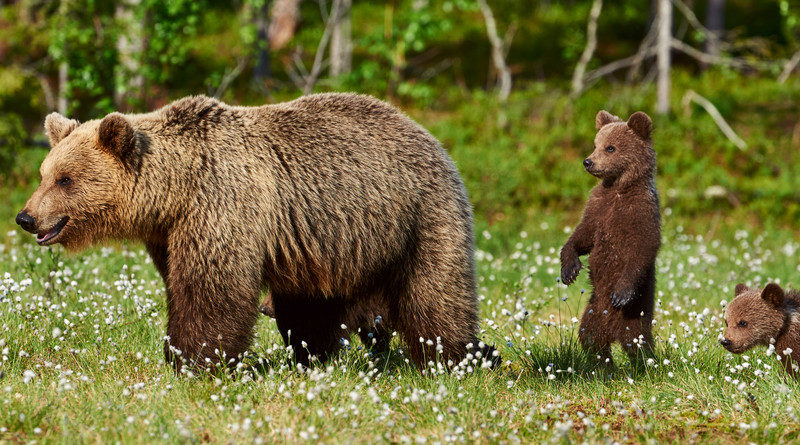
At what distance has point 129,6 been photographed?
1159 cm

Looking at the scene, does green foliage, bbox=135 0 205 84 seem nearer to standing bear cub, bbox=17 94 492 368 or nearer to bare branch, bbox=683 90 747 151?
standing bear cub, bbox=17 94 492 368

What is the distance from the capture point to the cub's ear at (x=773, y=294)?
5.25 meters

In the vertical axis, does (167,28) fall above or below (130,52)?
above

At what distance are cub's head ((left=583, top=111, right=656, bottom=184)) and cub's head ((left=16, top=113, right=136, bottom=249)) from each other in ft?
9.70

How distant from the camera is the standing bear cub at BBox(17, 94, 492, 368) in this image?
501 centimetres

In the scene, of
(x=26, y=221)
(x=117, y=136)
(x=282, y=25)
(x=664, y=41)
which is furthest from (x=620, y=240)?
(x=282, y=25)

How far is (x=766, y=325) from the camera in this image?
530cm

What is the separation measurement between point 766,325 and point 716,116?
409 inches

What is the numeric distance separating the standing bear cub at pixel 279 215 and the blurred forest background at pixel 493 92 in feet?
16.0

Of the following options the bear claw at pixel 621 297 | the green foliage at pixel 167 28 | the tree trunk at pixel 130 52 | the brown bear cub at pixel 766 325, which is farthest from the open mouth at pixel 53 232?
A: the tree trunk at pixel 130 52

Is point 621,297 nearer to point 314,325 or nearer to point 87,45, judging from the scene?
point 314,325

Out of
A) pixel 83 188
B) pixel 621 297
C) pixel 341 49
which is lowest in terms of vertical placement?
pixel 621 297

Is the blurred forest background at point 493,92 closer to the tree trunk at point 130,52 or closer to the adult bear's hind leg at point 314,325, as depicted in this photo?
the tree trunk at point 130,52

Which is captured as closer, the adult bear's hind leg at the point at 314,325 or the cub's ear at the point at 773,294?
the cub's ear at the point at 773,294
